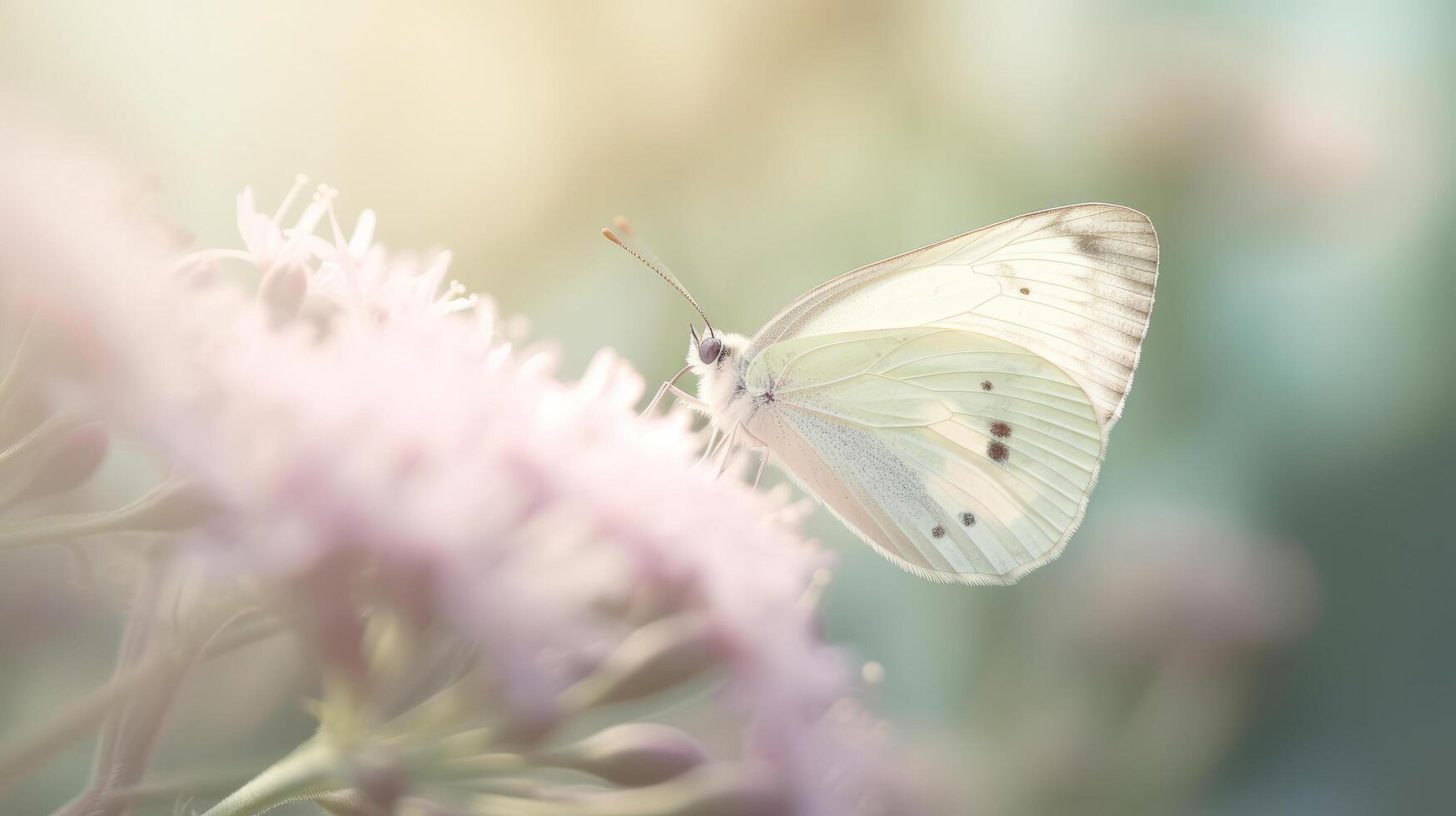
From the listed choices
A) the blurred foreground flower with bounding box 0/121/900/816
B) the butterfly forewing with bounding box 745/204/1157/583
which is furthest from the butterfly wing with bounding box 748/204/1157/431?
the blurred foreground flower with bounding box 0/121/900/816

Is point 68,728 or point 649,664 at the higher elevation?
point 649,664

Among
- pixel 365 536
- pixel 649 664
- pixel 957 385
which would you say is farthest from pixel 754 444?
pixel 365 536

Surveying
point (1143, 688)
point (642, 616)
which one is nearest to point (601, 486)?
point (642, 616)

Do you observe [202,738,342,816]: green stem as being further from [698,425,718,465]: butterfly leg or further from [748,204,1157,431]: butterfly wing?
[748,204,1157,431]: butterfly wing

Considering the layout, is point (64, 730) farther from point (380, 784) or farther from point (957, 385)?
point (957, 385)

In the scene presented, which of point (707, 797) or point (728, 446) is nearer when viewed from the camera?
point (707, 797)

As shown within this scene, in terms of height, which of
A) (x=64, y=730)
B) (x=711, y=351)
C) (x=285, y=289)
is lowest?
(x=64, y=730)

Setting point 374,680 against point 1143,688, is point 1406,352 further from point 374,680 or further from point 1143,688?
point 374,680
